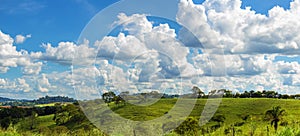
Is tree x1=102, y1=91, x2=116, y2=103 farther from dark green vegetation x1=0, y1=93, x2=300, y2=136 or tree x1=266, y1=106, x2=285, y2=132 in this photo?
tree x1=266, y1=106, x2=285, y2=132

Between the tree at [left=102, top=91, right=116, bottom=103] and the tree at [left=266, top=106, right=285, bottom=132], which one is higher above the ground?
the tree at [left=102, top=91, right=116, bottom=103]

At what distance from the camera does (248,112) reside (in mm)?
93188

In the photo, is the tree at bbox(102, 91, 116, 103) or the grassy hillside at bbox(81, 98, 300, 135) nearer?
the tree at bbox(102, 91, 116, 103)

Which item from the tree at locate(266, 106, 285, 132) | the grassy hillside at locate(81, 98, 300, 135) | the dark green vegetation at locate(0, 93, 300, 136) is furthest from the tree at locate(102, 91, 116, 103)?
the tree at locate(266, 106, 285, 132)

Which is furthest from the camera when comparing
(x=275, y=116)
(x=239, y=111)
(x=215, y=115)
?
(x=239, y=111)

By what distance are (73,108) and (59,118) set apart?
235 inches

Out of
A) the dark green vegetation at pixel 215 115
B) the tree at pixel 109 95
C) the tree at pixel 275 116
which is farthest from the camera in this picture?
the dark green vegetation at pixel 215 115

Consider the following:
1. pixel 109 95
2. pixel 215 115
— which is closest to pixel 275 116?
pixel 215 115

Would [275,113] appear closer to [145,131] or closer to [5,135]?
[145,131]

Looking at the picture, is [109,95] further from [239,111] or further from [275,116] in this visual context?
[239,111]

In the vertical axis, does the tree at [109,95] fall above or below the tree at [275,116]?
above

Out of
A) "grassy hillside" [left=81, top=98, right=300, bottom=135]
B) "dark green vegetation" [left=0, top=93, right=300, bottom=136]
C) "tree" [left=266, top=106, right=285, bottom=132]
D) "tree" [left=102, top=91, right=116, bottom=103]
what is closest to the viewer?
"tree" [left=102, top=91, right=116, bottom=103]

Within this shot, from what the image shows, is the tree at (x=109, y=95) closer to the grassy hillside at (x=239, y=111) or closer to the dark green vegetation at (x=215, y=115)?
the dark green vegetation at (x=215, y=115)

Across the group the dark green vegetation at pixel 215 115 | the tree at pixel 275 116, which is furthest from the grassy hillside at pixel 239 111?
the tree at pixel 275 116
